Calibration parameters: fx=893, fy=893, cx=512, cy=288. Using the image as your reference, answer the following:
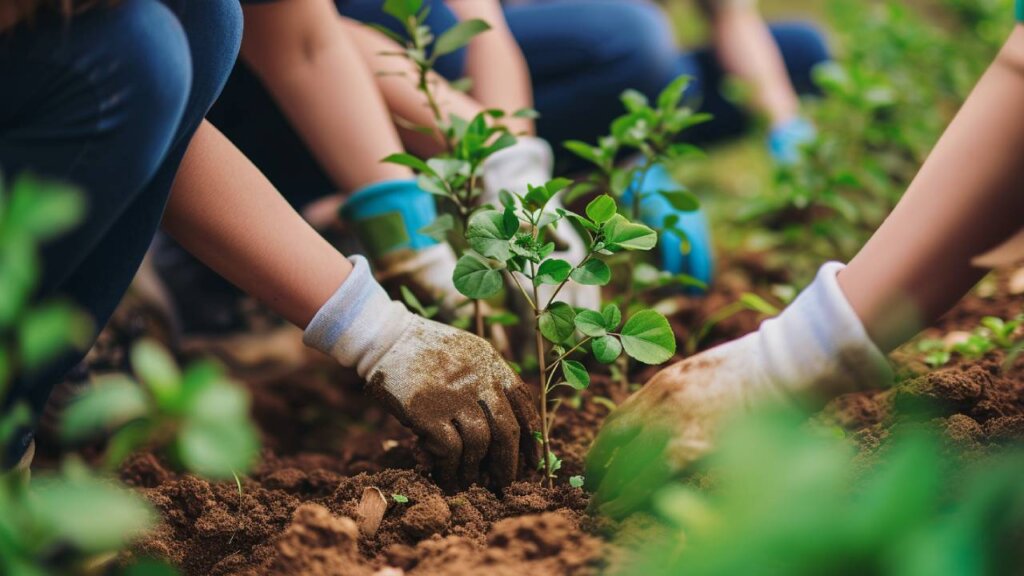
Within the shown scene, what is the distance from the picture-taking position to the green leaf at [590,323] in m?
1.07

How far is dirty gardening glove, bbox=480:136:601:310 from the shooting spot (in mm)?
1560

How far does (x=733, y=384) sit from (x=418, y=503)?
406 millimetres

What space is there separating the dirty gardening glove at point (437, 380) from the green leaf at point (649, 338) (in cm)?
20

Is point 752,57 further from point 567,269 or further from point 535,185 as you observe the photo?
point 567,269

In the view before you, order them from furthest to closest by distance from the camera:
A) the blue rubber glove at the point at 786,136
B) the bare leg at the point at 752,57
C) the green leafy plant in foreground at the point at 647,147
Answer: the bare leg at the point at 752,57 < the blue rubber glove at the point at 786,136 < the green leafy plant in foreground at the point at 647,147

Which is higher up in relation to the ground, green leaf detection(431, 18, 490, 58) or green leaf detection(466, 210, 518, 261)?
green leaf detection(431, 18, 490, 58)

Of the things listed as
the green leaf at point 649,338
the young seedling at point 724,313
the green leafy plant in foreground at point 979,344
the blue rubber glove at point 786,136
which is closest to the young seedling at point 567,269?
the green leaf at point 649,338

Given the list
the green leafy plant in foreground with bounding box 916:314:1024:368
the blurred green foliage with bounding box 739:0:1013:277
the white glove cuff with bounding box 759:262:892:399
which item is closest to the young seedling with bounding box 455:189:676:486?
the white glove cuff with bounding box 759:262:892:399

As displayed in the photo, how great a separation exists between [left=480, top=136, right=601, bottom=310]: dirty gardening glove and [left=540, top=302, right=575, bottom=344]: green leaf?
1.45 feet

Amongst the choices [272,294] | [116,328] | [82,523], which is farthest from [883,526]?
[116,328]

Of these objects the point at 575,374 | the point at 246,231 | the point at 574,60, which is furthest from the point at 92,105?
the point at 574,60

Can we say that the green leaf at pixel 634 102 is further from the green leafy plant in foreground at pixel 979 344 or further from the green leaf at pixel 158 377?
the green leaf at pixel 158 377

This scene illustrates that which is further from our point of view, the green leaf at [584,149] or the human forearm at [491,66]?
the human forearm at [491,66]

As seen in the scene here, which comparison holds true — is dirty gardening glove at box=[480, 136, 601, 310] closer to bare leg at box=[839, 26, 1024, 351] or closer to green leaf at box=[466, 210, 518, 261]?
green leaf at box=[466, 210, 518, 261]
